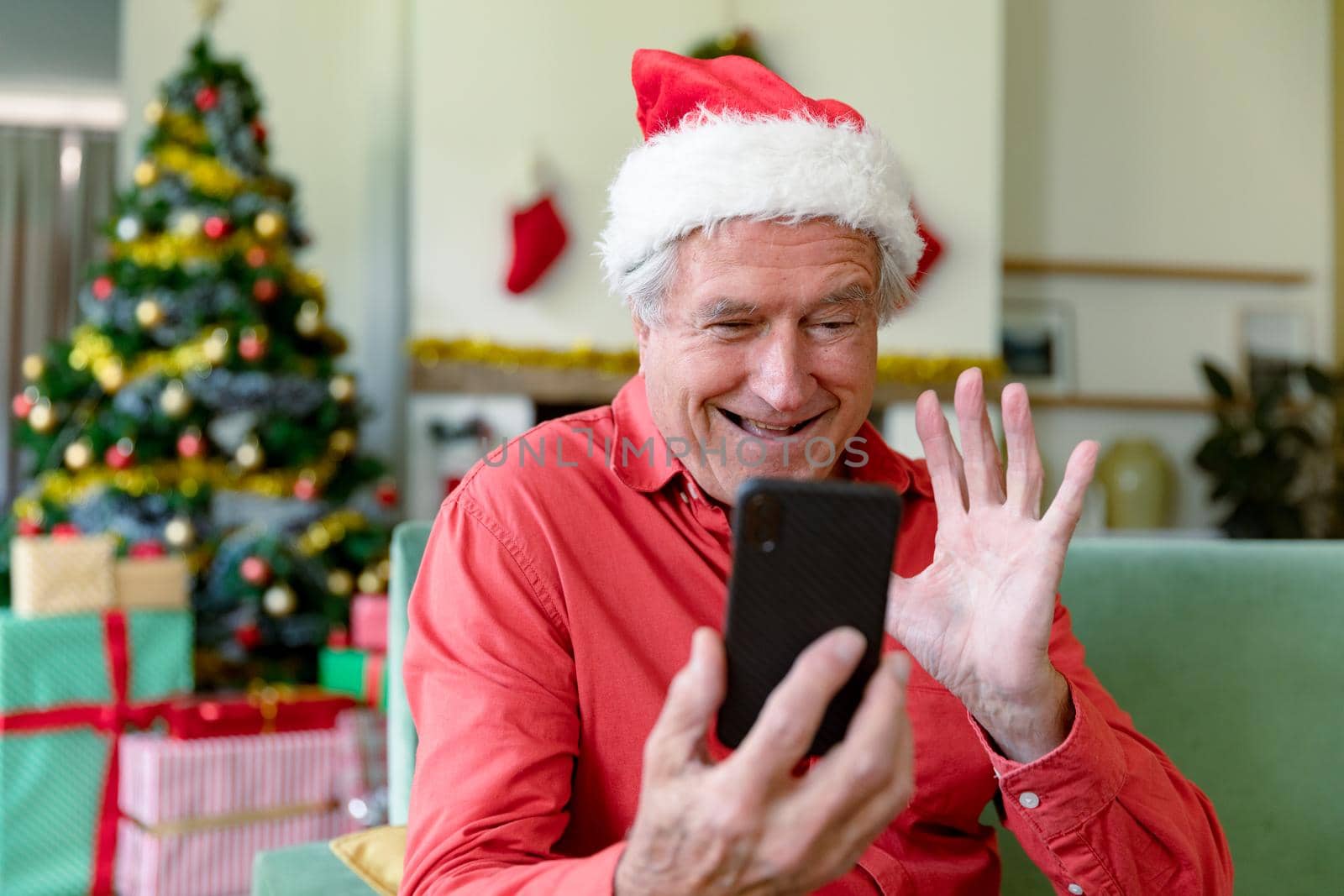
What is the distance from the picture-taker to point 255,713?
8.17 ft

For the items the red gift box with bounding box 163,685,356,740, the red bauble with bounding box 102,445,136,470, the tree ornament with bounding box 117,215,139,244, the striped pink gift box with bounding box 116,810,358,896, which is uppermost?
the tree ornament with bounding box 117,215,139,244

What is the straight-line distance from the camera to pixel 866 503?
0.65 metres

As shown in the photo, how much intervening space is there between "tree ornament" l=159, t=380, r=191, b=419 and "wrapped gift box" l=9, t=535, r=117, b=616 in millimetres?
474

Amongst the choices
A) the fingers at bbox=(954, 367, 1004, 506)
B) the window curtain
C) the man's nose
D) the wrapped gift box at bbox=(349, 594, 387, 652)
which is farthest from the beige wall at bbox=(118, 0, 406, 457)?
the fingers at bbox=(954, 367, 1004, 506)

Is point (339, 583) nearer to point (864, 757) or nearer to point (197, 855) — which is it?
point (197, 855)

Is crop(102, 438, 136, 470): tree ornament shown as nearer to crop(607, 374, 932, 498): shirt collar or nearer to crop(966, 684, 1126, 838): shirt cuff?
crop(607, 374, 932, 498): shirt collar

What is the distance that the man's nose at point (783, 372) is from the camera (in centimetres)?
98

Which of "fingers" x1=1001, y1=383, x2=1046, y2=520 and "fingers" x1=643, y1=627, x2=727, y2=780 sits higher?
"fingers" x1=1001, y1=383, x2=1046, y2=520

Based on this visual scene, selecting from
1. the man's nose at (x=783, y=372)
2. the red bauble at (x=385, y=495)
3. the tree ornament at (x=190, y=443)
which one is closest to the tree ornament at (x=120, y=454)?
the tree ornament at (x=190, y=443)

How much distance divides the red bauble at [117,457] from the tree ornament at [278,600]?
47cm

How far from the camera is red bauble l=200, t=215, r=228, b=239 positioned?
118 inches

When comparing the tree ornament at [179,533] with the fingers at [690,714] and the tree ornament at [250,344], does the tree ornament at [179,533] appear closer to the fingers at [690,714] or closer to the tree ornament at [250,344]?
the tree ornament at [250,344]

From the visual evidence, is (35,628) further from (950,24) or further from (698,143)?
(950,24)

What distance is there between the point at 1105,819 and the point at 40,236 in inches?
213
